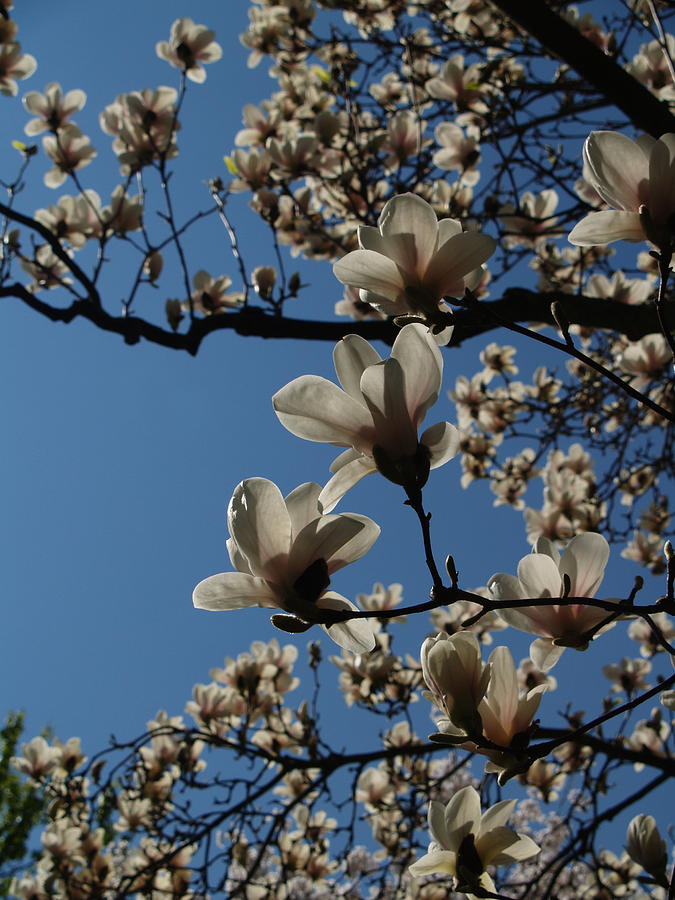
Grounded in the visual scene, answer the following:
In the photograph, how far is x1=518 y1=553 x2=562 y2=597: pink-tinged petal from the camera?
87 centimetres

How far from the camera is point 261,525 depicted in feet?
2.33

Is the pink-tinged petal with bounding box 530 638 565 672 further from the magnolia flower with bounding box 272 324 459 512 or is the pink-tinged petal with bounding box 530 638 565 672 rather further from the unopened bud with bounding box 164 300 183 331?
the unopened bud with bounding box 164 300 183 331

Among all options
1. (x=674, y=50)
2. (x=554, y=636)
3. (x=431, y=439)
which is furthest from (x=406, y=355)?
(x=674, y=50)

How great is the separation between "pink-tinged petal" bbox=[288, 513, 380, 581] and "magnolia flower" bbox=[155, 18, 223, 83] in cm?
248

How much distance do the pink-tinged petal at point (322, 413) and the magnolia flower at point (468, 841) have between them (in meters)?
0.51

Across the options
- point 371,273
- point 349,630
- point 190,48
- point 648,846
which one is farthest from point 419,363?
point 190,48

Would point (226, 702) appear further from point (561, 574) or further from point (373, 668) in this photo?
point (561, 574)

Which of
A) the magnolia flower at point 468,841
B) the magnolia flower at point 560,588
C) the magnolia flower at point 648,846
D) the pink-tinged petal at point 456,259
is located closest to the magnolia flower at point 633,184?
the pink-tinged petal at point 456,259

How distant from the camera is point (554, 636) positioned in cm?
88

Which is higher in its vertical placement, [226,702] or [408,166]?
[408,166]

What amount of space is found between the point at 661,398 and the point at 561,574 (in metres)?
2.26

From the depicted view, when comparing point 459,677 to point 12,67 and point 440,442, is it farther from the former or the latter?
point 12,67

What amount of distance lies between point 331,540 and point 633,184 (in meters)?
0.56

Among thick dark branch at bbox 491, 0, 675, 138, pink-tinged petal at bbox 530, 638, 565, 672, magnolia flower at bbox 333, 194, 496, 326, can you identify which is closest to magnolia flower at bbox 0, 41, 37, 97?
thick dark branch at bbox 491, 0, 675, 138
